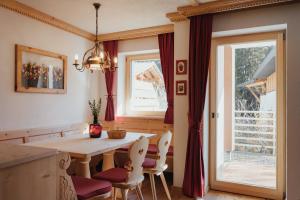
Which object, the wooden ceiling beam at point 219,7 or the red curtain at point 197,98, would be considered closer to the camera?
the wooden ceiling beam at point 219,7

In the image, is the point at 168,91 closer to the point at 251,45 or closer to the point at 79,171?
the point at 251,45

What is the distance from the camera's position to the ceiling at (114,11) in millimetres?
3018

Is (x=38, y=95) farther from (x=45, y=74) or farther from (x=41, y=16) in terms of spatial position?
(x=41, y=16)

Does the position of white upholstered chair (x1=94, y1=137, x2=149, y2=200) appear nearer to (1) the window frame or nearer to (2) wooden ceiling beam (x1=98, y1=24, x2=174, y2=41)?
(1) the window frame

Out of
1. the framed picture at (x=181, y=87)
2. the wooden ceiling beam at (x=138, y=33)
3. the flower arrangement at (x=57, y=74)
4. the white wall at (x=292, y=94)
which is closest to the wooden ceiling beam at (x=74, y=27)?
the wooden ceiling beam at (x=138, y=33)

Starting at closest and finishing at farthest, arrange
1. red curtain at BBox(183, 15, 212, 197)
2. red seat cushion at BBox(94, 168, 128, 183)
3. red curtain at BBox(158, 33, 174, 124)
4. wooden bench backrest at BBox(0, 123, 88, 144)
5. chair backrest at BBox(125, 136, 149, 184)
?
chair backrest at BBox(125, 136, 149, 184), red seat cushion at BBox(94, 168, 128, 183), wooden bench backrest at BBox(0, 123, 88, 144), red curtain at BBox(183, 15, 212, 197), red curtain at BBox(158, 33, 174, 124)

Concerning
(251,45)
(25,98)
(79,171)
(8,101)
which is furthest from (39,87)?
(251,45)

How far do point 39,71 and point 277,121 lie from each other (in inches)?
127

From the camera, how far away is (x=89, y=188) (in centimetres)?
198

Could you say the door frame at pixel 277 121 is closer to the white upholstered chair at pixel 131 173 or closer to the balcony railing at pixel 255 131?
the balcony railing at pixel 255 131

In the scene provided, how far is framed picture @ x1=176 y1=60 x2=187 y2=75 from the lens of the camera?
330 centimetres

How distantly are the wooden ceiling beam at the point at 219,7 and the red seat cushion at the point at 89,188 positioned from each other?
2.30 meters

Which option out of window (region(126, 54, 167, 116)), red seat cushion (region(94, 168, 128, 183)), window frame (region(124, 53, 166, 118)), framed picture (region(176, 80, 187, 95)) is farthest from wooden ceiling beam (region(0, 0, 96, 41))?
red seat cushion (region(94, 168, 128, 183))

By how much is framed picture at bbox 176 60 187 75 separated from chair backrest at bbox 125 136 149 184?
1415mm
